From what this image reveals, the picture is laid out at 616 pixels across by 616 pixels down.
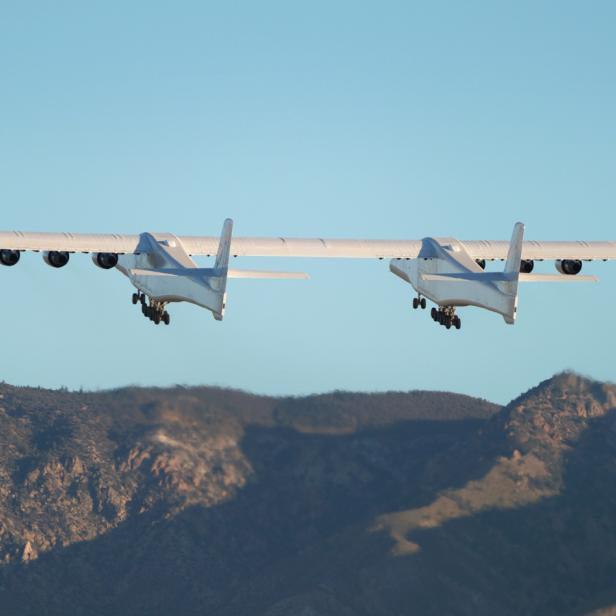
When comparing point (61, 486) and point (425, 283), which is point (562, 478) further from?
point (425, 283)

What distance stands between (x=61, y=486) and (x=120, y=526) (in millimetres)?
7130

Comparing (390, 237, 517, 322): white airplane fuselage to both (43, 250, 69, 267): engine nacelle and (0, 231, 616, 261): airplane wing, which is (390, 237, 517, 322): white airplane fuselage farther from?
(43, 250, 69, 267): engine nacelle

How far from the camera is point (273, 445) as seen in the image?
158375 mm

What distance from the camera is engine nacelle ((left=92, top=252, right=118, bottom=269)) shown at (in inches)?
3398

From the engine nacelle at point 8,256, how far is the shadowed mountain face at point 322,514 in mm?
80478

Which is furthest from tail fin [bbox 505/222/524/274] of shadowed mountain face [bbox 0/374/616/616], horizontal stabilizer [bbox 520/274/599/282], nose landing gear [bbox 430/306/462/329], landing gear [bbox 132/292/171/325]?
shadowed mountain face [bbox 0/374/616/616]

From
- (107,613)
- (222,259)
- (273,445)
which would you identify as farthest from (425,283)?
(107,613)

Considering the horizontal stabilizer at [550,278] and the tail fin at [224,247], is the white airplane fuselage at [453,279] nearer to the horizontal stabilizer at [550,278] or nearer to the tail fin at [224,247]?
the horizontal stabilizer at [550,278]

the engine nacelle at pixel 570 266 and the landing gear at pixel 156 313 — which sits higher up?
the engine nacelle at pixel 570 266

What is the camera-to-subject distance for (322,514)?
621 feet


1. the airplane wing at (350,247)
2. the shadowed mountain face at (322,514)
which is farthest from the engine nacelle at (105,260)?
the shadowed mountain face at (322,514)

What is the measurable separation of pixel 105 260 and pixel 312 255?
10010 mm

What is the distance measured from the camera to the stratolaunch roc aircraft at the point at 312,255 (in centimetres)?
7638

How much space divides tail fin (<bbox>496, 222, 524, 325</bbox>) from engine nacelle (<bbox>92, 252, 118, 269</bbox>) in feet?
65.6
